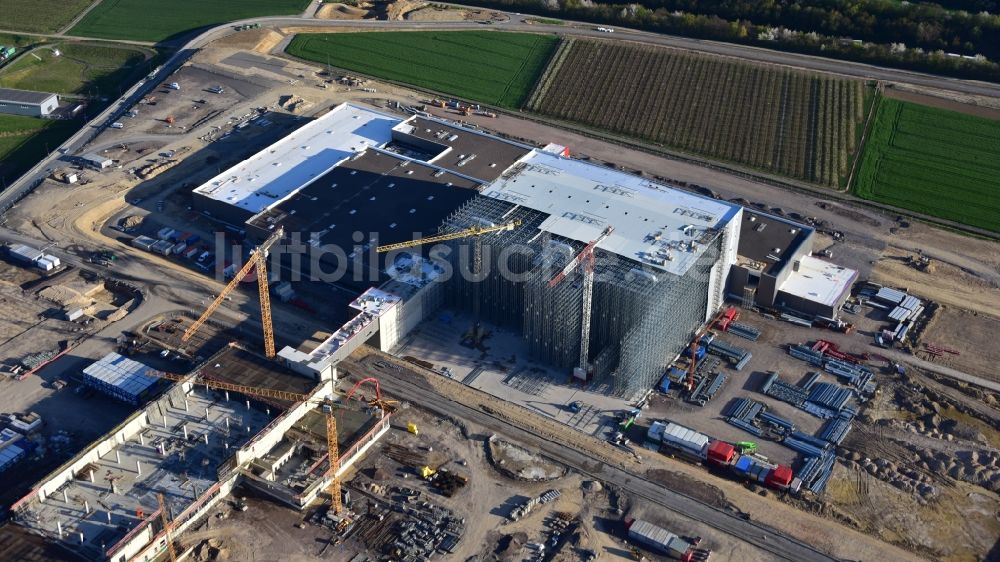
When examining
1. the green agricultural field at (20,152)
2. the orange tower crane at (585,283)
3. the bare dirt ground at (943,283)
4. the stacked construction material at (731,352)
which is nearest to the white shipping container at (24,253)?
the green agricultural field at (20,152)

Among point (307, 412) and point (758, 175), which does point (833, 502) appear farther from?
point (758, 175)

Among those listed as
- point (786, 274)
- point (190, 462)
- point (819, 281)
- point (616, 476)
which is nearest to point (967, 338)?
point (819, 281)

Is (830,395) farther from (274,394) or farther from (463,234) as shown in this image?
(274,394)

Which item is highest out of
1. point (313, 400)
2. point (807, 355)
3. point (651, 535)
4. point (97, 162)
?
point (97, 162)

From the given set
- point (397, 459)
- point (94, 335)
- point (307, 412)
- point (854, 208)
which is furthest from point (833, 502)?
point (94, 335)

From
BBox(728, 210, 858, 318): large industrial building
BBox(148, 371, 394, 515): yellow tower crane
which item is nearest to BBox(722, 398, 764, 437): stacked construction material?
BBox(728, 210, 858, 318): large industrial building
